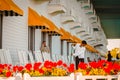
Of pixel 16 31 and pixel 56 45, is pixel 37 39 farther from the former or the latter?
pixel 56 45

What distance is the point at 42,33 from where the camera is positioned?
25875mm

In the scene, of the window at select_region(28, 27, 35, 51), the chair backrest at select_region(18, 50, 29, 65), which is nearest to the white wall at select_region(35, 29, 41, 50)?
the window at select_region(28, 27, 35, 51)

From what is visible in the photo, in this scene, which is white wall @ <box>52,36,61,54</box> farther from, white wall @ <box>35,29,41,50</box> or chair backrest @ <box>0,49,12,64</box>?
chair backrest @ <box>0,49,12,64</box>

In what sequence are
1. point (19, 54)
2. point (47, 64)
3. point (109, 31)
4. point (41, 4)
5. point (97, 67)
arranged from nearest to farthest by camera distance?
point (47, 64) < point (97, 67) < point (19, 54) < point (41, 4) < point (109, 31)

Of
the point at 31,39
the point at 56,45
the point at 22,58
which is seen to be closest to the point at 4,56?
the point at 22,58

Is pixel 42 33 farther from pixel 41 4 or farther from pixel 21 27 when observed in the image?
pixel 21 27

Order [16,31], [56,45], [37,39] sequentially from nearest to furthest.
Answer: [16,31]
[37,39]
[56,45]

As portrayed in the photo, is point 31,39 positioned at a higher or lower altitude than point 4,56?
higher

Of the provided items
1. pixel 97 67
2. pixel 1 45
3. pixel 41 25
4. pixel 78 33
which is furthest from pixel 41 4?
pixel 78 33

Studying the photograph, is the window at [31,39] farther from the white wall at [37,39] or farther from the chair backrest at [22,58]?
the chair backrest at [22,58]

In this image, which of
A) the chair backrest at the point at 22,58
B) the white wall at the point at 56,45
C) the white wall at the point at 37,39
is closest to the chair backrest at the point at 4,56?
the chair backrest at the point at 22,58

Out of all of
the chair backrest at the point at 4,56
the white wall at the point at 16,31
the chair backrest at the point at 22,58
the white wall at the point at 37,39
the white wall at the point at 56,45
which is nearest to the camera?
the chair backrest at the point at 4,56

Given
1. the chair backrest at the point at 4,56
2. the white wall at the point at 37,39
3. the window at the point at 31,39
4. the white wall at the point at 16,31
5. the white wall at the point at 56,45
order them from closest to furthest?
the chair backrest at the point at 4,56
the white wall at the point at 16,31
the window at the point at 31,39
the white wall at the point at 37,39
the white wall at the point at 56,45

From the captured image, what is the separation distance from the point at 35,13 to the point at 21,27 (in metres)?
2.26
